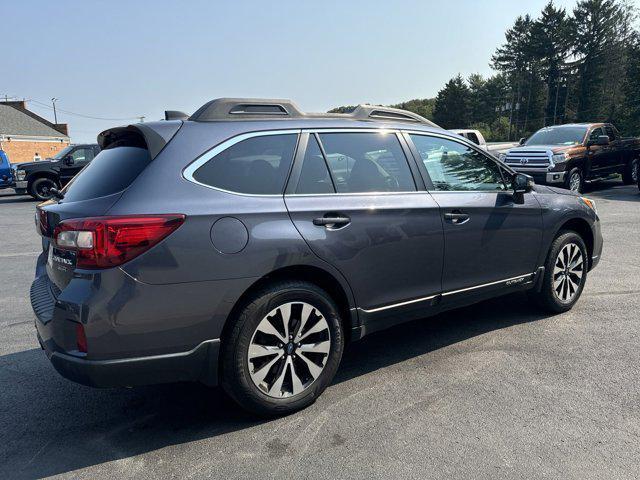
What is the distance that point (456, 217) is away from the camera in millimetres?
3781

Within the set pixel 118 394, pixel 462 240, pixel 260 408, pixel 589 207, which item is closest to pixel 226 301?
pixel 260 408

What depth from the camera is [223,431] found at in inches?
116

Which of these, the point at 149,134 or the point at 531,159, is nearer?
the point at 149,134

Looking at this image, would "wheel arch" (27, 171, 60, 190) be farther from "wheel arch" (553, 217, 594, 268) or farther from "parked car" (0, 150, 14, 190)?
"wheel arch" (553, 217, 594, 268)

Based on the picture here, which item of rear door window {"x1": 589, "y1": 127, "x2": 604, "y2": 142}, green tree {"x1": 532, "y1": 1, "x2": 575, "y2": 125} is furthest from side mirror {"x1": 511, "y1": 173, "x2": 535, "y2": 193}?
green tree {"x1": 532, "y1": 1, "x2": 575, "y2": 125}

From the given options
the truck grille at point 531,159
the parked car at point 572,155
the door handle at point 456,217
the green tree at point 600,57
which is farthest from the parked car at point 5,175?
the green tree at point 600,57

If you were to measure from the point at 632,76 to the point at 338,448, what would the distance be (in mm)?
40876

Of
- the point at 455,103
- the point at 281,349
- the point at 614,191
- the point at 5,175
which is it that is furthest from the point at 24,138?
the point at 455,103

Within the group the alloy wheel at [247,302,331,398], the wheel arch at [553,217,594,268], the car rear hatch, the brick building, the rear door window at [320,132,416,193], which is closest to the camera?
the car rear hatch

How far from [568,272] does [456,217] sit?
1728mm

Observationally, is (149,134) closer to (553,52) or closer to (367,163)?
(367,163)

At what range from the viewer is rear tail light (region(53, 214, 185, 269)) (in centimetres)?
253

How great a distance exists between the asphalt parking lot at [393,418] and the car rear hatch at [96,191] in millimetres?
933

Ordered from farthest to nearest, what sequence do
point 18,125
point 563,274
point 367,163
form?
point 18,125 → point 563,274 → point 367,163
